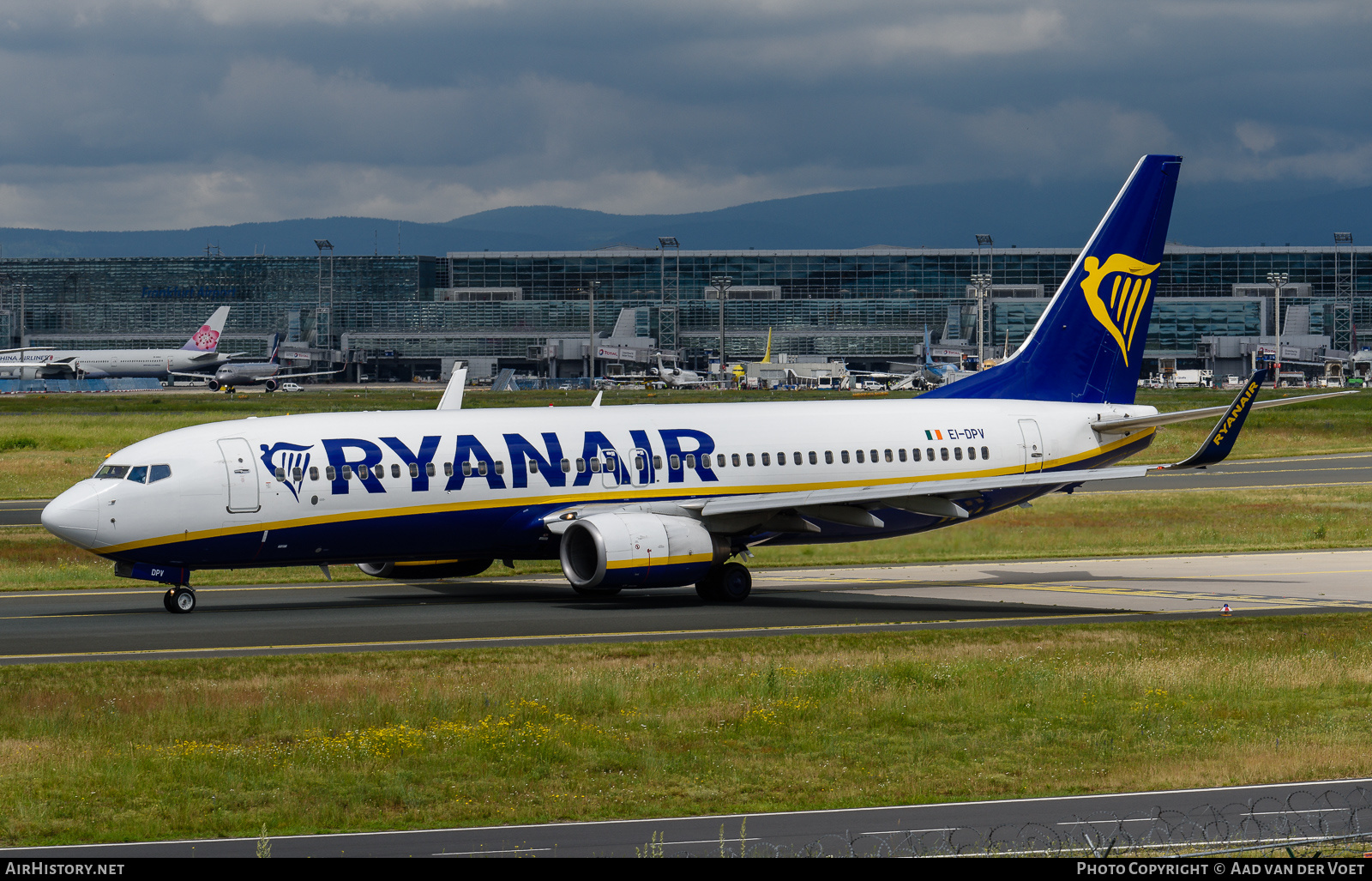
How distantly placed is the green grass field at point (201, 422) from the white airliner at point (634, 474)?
30.2m

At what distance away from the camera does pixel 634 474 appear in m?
37.0

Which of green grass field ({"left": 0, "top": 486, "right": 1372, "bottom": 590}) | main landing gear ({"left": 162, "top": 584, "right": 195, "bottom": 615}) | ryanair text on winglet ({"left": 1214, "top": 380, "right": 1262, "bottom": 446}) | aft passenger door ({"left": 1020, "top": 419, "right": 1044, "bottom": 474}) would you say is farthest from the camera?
green grass field ({"left": 0, "top": 486, "right": 1372, "bottom": 590})

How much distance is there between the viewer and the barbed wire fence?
14.6m

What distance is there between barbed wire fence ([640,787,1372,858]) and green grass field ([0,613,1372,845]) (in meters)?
1.66

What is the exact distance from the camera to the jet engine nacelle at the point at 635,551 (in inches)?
1342

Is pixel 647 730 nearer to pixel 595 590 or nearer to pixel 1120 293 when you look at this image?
pixel 595 590

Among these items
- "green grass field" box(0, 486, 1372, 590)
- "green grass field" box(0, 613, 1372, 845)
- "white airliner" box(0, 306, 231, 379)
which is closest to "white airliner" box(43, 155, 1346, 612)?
"green grass field" box(0, 486, 1372, 590)

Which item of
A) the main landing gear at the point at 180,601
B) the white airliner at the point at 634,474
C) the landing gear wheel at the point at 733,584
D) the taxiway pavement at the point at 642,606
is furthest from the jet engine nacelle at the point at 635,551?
the main landing gear at the point at 180,601

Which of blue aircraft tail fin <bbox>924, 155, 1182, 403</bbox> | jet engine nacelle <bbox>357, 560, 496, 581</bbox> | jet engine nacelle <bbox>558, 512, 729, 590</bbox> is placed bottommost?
jet engine nacelle <bbox>357, 560, 496, 581</bbox>

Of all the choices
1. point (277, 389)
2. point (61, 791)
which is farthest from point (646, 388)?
point (61, 791)

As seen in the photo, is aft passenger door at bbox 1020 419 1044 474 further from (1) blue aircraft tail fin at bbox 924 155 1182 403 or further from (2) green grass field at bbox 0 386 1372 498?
(2) green grass field at bbox 0 386 1372 498

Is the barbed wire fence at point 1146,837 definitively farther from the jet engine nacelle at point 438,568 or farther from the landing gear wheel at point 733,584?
the jet engine nacelle at point 438,568

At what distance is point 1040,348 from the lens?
43.8m

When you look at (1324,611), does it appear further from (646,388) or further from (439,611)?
(646,388)
